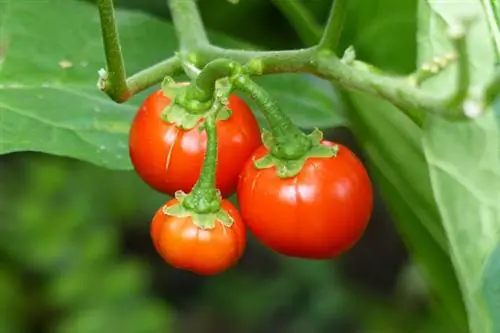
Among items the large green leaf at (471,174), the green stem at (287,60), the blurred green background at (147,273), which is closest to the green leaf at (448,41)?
the large green leaf at (471,174)

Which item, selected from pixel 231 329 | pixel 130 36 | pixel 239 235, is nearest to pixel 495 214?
pixel 239 235

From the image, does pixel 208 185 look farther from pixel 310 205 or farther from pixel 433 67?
pixel 433 67

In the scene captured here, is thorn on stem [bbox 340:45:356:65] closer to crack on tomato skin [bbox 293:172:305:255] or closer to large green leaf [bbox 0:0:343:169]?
crack on tomato skin [bbox 293:172:305:255]

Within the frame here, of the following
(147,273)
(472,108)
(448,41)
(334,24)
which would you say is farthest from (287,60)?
(147,273)

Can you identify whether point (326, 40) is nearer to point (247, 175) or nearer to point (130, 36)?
point (247, 175)

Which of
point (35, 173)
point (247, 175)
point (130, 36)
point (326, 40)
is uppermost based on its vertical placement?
point (326, 40)

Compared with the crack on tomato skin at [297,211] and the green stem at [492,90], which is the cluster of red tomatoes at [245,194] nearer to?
the crack on tomato skin at [297,211]
